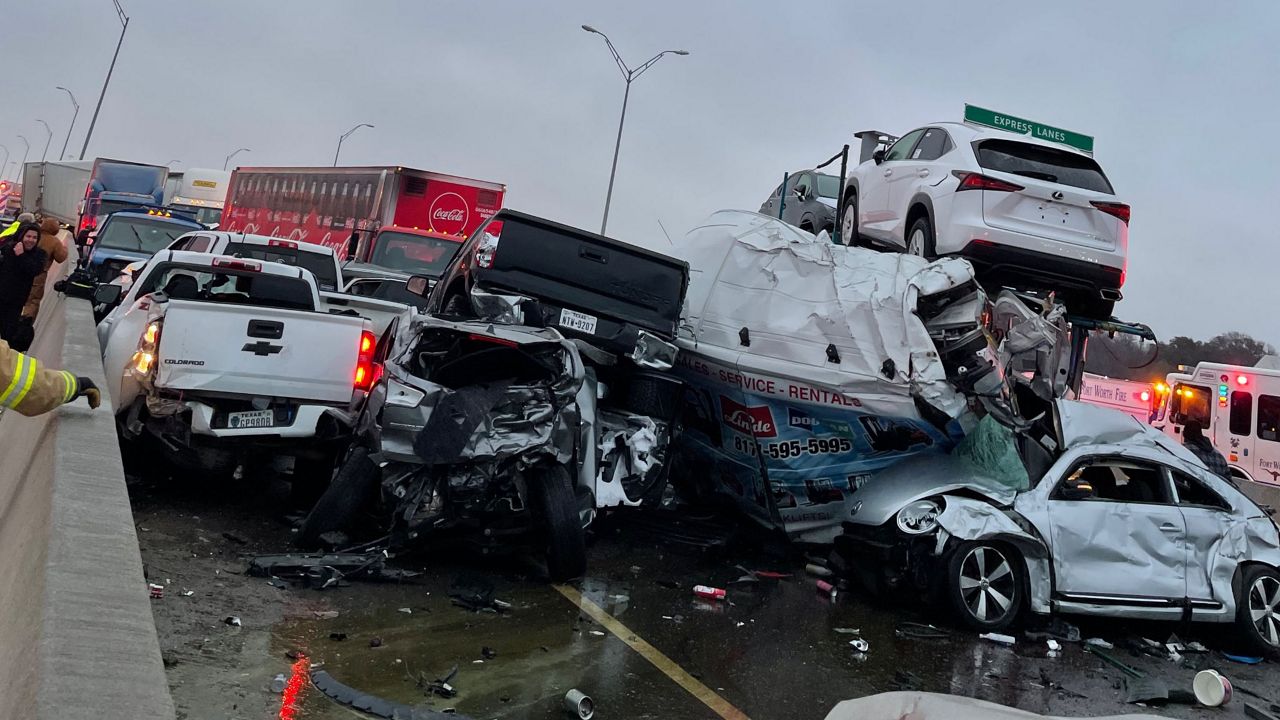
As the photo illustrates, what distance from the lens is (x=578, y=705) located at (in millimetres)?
4957

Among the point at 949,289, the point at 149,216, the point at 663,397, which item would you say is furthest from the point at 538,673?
the point at 149,216

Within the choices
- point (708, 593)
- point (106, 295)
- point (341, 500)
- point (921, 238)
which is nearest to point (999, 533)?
point (708, 593)

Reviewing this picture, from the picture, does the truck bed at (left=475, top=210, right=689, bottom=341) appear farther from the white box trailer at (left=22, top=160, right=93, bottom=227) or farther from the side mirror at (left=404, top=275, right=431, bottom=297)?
the white box trailer at (left=22, top=160, right=93, bottom=227)

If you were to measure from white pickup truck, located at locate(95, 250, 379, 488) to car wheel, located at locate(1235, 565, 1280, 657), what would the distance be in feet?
22.9

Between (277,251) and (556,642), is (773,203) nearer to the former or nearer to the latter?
(277,251)

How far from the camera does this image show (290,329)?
25.9 ft

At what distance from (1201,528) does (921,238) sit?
3638mm

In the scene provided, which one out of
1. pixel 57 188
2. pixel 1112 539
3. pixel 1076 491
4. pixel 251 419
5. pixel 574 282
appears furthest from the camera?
pixel 57 188

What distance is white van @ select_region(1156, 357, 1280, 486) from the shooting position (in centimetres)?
1655

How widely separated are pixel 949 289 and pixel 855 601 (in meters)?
2.52

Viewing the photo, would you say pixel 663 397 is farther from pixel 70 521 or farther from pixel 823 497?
pixel 70 521

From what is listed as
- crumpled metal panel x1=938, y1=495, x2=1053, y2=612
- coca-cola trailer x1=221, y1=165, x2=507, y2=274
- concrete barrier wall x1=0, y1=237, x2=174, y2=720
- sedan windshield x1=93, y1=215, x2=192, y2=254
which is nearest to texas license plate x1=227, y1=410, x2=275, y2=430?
concrete barrier wall x1=0, y1=237, x2=174, y2=720

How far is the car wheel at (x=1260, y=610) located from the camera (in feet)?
27.6

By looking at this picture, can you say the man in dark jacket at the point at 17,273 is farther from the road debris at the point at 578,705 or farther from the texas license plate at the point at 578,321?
the road debris at the point at 578,705
